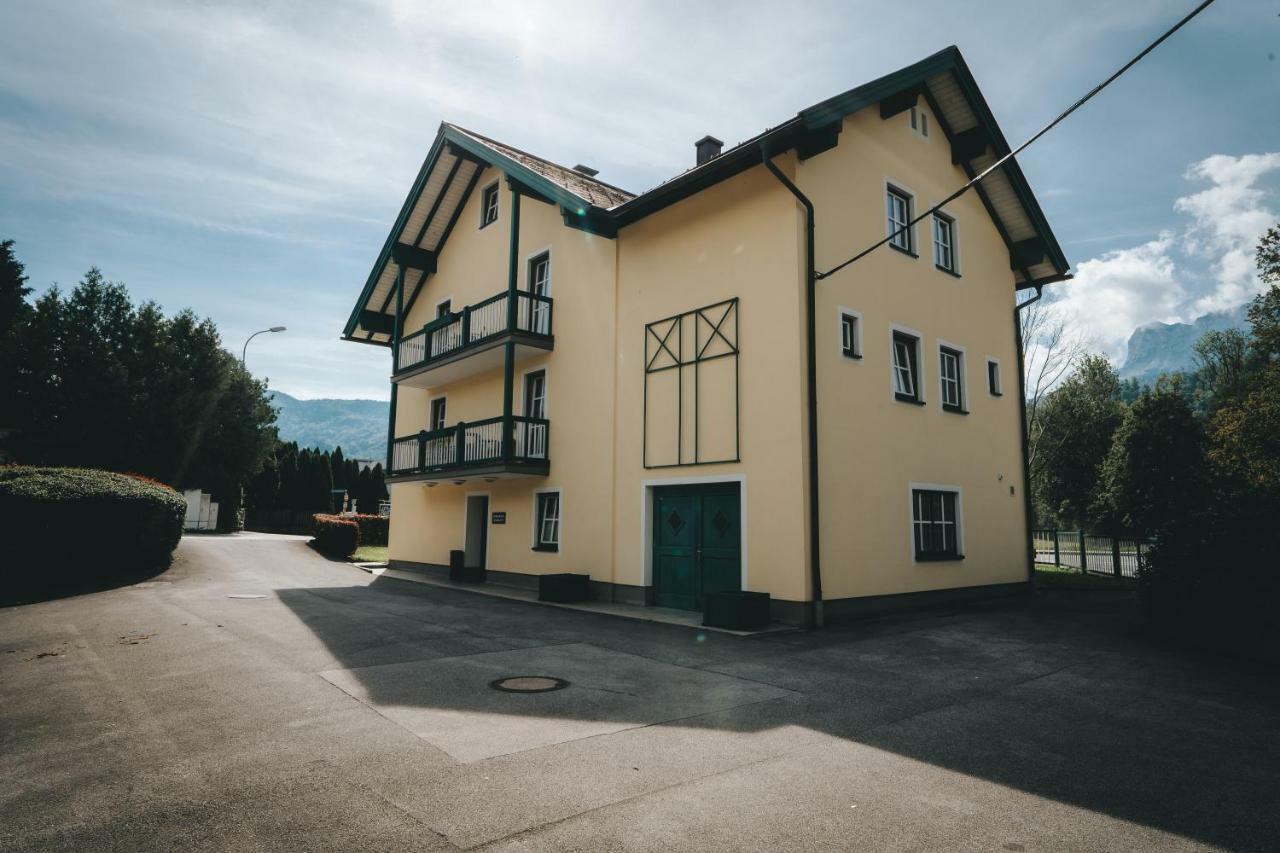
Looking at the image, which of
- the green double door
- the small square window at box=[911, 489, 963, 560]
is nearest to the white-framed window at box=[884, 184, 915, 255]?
the small square window at box=[911, 489, 963, 560]

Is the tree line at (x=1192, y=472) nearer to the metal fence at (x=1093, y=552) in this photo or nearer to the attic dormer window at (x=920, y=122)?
the metal fence at (x=1093, y=552)

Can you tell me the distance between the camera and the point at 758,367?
12.5m

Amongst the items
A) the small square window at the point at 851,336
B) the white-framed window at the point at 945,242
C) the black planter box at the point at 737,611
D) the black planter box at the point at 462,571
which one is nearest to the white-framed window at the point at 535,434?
the black planter box at the point at 462,571

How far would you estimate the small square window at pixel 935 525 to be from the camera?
45.9 ft

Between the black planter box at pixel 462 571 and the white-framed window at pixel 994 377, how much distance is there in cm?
1372

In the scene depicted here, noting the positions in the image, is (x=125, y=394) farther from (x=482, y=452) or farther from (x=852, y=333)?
(x=852, y=333)

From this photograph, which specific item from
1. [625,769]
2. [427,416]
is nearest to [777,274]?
[625,769]

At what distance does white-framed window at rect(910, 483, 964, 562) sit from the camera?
1396 cm

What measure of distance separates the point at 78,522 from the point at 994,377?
813 inches

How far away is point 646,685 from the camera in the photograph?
24.0 feet

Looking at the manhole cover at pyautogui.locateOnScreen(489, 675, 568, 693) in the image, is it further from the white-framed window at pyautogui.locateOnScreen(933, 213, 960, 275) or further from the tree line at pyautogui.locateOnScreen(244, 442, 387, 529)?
the tree line at pyautogui.locateOnScreen(244, 442, 387, 529)

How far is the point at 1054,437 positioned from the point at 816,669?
38738mm

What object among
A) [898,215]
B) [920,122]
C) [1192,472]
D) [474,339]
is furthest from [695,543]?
[1192,472]

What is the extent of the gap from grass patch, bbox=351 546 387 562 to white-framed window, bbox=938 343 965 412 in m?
20.6
